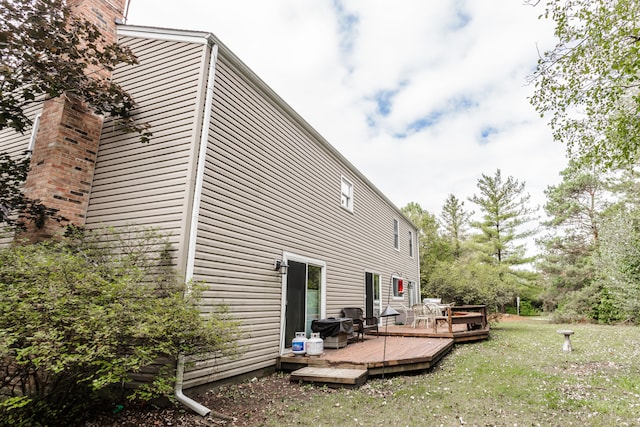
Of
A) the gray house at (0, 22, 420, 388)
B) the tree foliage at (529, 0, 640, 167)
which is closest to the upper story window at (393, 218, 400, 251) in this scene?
the gray house at (0, 22, 420, 388)

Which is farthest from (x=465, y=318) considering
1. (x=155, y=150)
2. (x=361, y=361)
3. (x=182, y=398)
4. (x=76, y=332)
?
(x=76, y=332)

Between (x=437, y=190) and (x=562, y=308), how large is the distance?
17.7 meters

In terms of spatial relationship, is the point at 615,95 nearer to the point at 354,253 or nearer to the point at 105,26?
the point at 354,253

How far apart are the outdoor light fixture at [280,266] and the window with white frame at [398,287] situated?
27.5 feet

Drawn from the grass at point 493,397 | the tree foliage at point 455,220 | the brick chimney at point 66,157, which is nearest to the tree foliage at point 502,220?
the tree foliage at point 455,220

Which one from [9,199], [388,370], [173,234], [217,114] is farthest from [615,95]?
[9,199]

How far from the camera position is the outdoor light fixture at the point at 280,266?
6883mm

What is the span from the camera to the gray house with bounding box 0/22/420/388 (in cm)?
533

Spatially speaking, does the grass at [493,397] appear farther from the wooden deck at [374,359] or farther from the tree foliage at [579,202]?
the tree foliage at [579,202]

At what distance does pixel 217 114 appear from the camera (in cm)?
584

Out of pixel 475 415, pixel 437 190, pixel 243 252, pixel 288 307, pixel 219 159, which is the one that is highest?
pixel 437 190

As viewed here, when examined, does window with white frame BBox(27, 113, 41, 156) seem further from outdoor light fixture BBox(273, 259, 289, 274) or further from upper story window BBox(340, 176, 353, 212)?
upper story window BBox(340, 176, 353, 212)

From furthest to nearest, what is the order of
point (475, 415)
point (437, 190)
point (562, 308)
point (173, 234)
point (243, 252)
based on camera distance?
point (437, 190) < point (562, 308) < point (243, 252) < point (173, 234) < point (475, 415)

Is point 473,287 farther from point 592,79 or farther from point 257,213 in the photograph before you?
point 257,213
